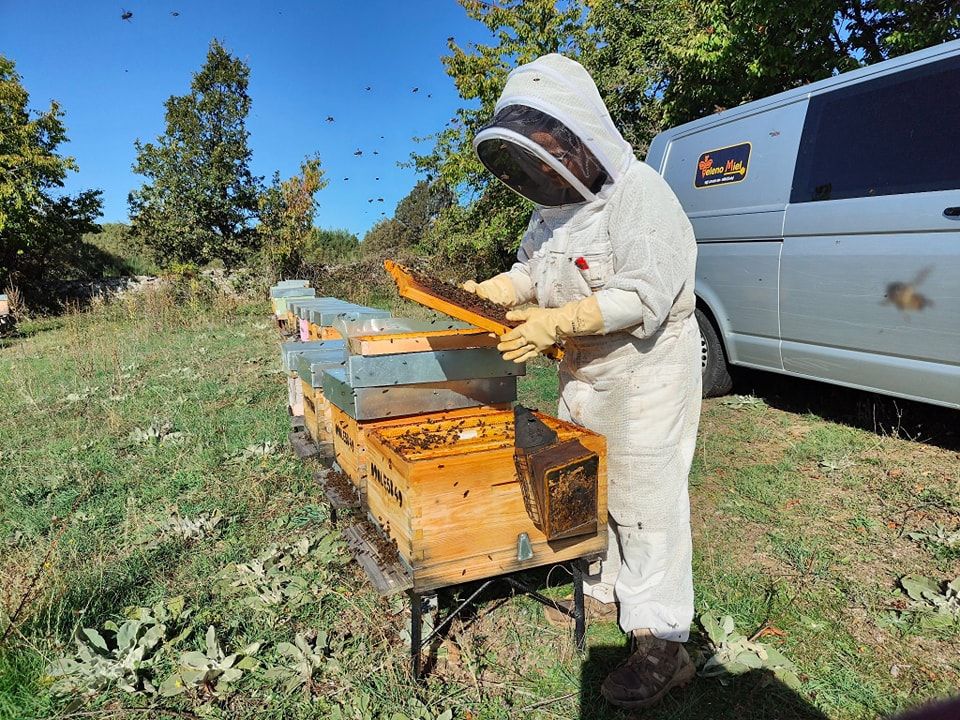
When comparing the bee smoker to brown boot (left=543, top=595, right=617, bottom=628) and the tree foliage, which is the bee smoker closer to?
brown boot (left=543, top=595, right=617, bottom=628)

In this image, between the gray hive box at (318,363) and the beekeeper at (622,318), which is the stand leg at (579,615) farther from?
the gray hive box at (318,363)

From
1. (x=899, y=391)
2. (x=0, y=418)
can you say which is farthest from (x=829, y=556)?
(x=0, y=418)

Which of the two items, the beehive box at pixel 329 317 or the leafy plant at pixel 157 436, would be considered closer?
the beehive box at pixel 329 317

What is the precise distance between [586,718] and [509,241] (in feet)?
33.9

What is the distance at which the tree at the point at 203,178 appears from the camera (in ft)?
51.4

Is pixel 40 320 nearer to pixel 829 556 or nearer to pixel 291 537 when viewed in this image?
pixel 291 537

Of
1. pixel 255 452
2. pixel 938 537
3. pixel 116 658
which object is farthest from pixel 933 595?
pixel 255 452

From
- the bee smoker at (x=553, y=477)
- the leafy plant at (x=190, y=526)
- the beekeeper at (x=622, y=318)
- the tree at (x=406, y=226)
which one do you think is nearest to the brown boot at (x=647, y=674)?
the beekeeper at (x=622, y=318)

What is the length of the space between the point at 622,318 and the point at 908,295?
2643 millimetres

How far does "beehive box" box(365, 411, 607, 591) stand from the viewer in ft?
5.65

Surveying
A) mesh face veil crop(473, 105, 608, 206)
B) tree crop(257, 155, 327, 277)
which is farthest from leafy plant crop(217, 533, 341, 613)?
tree crop(257, 155, 327, 277)

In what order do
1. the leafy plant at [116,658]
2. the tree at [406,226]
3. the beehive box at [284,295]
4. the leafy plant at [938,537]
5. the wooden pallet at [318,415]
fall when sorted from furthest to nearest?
the tree at [406,226]
the beehive box at [284,295]
the leafy plant at [938,537]
the wooden pallet at [318,415]
the leafy plant at [116,658]

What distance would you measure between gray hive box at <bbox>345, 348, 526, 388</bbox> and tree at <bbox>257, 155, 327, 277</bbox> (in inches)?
515

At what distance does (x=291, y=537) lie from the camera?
3.26m
